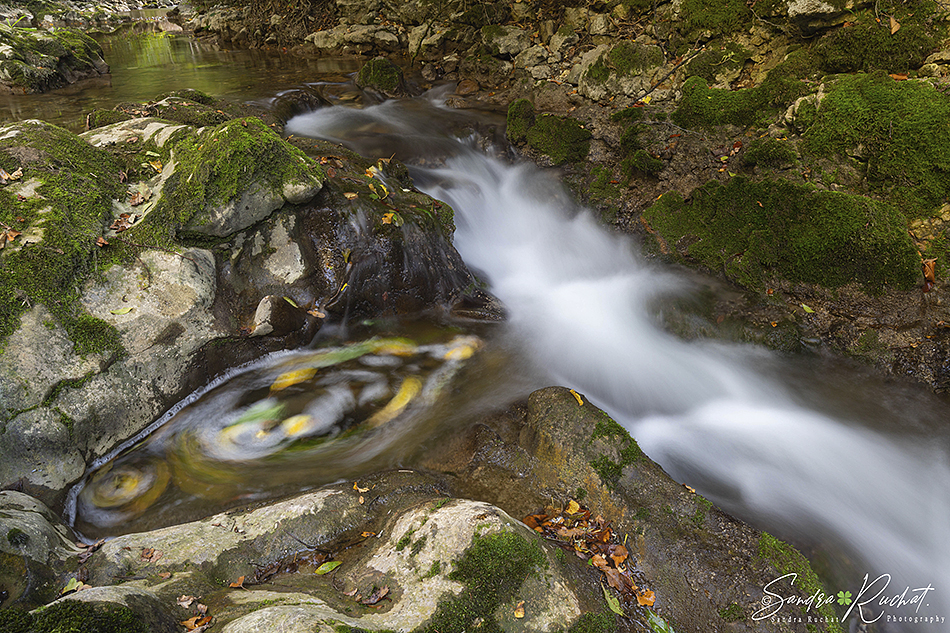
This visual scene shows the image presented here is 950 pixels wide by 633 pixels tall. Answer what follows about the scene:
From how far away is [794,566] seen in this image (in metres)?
3.07

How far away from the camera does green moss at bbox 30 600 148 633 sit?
69.8 inches

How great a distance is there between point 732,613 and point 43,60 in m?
17.4

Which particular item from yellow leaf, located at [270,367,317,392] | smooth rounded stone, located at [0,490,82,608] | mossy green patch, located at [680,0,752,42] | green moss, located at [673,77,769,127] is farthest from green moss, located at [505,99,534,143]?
smooth rounded stone, located at [0,490,82,608]

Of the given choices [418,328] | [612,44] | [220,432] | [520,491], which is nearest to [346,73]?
[612,44]

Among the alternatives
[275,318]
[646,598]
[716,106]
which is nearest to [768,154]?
[716,106]

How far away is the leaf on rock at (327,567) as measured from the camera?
2977 millimetres

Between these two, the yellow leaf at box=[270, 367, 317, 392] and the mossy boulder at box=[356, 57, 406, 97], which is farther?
the mossy boulder at box=[356, 57, 406, 97]

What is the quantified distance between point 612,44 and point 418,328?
841cm

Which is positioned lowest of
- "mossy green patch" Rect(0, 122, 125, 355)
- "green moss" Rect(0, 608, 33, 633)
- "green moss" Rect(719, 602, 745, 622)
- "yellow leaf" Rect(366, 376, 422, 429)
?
"green moss" Rect(719, 602, 745, 622)

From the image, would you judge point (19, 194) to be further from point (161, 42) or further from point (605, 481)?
point (161, 42)

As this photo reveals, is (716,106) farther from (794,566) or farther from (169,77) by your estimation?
(169,77)

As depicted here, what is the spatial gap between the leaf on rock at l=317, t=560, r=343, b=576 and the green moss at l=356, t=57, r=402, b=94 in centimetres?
1179

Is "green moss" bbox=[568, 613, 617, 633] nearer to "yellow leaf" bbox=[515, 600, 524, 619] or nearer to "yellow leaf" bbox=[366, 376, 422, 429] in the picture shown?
"yellow leaf" bbox=[515, 600, 524, 619]

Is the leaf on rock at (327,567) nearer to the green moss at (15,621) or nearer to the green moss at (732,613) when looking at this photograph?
the green moss at (15,621)
